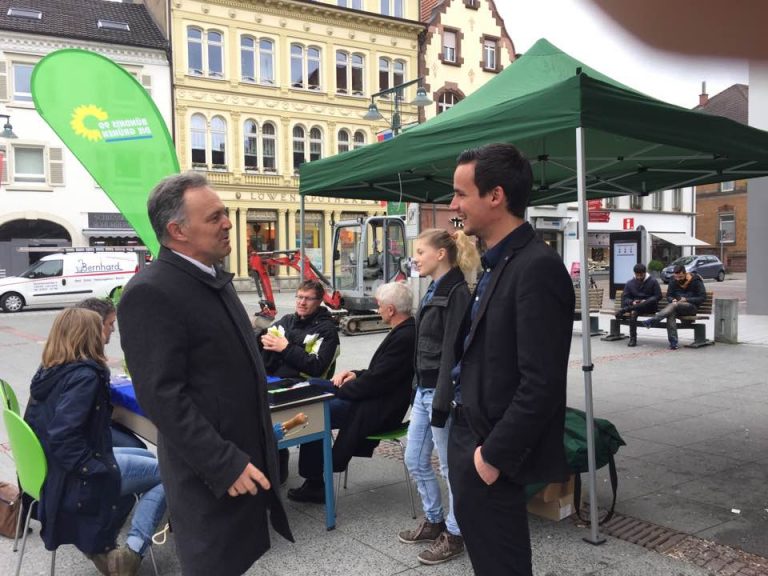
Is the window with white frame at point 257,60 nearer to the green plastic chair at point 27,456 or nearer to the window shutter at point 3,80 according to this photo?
the window shutter at point 3,80

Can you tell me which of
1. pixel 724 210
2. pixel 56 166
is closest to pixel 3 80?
pixel 56 166

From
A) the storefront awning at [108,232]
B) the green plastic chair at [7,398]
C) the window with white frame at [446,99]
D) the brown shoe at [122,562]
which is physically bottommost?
the brown shoe at [122,562]

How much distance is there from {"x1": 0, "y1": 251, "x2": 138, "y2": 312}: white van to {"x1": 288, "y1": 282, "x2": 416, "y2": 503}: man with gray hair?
1650cm

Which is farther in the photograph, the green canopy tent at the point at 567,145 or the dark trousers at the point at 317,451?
the dark trousers at the point at 317,451

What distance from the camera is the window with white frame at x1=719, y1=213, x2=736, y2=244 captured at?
1159 millimetres

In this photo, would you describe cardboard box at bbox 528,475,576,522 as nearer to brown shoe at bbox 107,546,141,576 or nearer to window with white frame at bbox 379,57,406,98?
brown shoe at bbox 107,546,141,576

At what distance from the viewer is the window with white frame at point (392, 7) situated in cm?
3023

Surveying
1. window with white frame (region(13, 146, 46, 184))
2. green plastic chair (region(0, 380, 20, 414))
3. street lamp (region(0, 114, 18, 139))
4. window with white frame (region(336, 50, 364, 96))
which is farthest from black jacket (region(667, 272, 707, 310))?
window with white frame (region(13, 146, 46, 184))

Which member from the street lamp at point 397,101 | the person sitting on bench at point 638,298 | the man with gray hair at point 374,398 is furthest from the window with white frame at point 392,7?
the man with gray hair at point 374,398

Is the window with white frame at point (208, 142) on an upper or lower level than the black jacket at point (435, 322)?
upper

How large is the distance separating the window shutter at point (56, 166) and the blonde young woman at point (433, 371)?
25.0m

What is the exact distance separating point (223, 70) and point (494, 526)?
29.1 m

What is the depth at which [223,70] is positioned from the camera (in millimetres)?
28312

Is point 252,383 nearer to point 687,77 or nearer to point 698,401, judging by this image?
point 687,77
